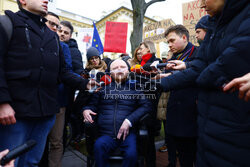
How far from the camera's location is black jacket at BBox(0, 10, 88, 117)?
1285mm

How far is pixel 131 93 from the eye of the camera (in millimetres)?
2268

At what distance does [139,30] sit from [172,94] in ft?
12.5

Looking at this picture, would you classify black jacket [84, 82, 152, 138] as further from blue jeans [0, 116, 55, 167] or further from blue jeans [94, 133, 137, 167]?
blue jeans [0, 116, 55, 167]

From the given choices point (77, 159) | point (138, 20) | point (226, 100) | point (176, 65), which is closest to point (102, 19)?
point (138, 20)

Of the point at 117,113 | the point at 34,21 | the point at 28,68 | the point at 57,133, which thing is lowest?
the point at 57,133

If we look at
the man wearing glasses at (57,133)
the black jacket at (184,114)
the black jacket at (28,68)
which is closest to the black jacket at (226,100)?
the black jacket at (184,114)

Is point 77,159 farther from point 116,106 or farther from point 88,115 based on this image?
point 116,106

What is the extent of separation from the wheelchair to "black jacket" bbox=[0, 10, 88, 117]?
54 cm

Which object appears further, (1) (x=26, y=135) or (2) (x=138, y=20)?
(2) (x=138, y=20)

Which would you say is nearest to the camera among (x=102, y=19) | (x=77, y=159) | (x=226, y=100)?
(x=226, y=100)

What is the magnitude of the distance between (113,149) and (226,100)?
1379mm

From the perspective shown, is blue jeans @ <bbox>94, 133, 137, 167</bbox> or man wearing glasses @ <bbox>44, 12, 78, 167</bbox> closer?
blue jeans @ <bbox>94, 133, 137, 167</bbox>

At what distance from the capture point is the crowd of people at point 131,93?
0.93 meters

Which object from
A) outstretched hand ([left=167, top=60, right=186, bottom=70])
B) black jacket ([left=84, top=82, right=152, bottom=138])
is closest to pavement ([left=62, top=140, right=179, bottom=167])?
black jacket ([left=84, top=82, right=152, bottom=138])
